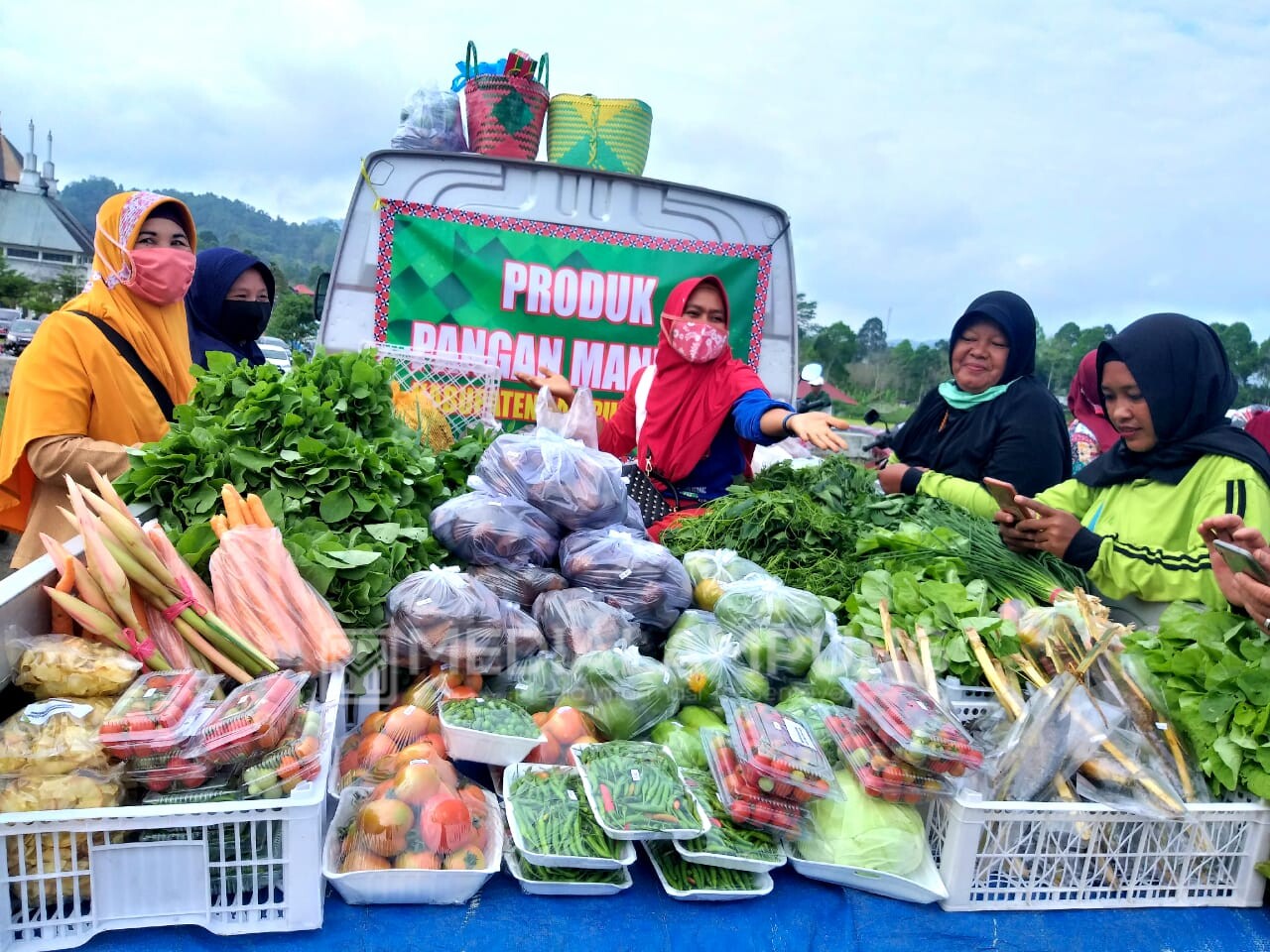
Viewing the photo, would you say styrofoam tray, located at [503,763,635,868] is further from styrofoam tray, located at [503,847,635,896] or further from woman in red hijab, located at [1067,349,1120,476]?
woman in red hijab, located at [1067,349,1120,476]

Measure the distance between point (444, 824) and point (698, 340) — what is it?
264 cm

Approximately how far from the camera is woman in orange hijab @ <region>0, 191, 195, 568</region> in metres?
2.84

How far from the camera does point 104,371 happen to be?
3.06 m

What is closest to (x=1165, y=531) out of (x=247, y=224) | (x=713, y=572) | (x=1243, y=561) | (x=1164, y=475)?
(x=1164, y=475)

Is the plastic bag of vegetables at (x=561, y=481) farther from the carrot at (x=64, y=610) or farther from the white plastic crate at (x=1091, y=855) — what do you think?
the white plastic crate at (x=1091, y=855)

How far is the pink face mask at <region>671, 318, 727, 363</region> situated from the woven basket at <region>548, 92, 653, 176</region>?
4.98 ft

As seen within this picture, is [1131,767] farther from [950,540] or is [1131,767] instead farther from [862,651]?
[950,540]

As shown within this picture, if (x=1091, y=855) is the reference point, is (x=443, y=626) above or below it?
above

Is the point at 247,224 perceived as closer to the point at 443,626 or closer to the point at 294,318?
the point at 294,318

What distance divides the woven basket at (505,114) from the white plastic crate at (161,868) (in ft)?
13.4

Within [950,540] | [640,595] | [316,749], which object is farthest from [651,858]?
[950,540]

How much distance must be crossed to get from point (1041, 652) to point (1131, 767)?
0.41 meters

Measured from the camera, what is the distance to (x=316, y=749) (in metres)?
1.60

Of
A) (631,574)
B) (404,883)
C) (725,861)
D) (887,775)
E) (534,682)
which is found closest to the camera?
(404,883)
